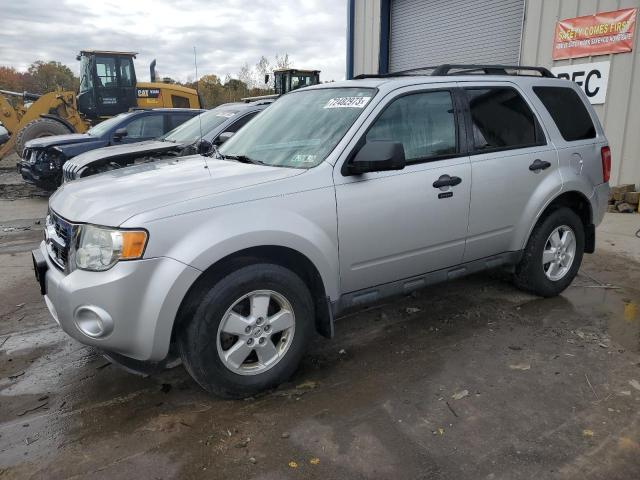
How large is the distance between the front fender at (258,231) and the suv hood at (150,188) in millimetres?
113

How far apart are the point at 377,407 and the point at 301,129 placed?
6.44 ft

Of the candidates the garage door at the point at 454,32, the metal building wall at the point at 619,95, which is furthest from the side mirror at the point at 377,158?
the garage door at the point at 454,32

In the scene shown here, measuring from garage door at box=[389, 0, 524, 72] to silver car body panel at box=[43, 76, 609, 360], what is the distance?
21.2 feet

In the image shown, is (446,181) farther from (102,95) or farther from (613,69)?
(102,95)

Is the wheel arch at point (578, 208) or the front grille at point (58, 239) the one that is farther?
the wheel arch at point (578, 208)

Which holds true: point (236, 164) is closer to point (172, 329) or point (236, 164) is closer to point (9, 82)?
point (172, 329)

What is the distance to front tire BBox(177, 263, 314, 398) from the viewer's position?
278 centimetres

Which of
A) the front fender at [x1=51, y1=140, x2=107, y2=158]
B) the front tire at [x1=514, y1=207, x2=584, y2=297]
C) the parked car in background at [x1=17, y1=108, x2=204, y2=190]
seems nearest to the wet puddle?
the front tire at [x1=514, y1=207, x2=584, y2=297]

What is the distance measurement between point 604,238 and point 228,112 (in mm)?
5638

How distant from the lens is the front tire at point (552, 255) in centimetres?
438

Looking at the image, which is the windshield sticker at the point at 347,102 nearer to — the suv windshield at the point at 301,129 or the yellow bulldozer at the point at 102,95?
the suv windshield at the point at 301,129

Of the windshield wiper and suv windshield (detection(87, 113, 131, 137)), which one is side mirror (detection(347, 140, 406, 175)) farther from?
suv windshield (detection(87, 113, 131, 137))

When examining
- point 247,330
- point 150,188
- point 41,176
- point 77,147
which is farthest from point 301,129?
point 41,176

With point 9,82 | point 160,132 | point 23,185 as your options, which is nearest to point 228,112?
point 160,132
